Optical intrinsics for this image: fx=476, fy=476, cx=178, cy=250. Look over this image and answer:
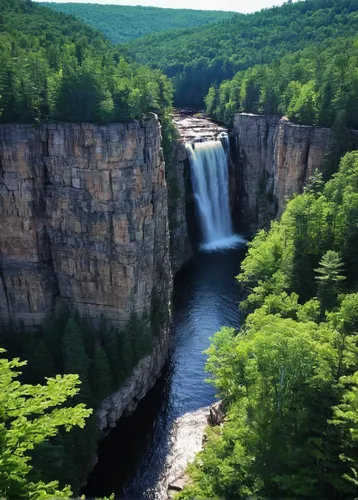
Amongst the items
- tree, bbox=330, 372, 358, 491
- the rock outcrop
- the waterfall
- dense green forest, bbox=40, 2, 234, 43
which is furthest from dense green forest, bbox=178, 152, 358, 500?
dense green forest, bbox=40, 2, 234, 43

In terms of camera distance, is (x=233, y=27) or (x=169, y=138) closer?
(x=169, y=138)

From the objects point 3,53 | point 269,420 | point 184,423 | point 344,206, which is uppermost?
point 3,53

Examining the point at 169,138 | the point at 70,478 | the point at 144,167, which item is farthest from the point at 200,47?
the point at 70,478

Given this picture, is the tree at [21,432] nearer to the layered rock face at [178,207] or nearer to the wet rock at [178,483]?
the wet rock at [178,483]

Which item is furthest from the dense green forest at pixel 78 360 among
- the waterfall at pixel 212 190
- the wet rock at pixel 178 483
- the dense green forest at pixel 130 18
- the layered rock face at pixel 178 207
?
the dense green forest at pixel 130 18

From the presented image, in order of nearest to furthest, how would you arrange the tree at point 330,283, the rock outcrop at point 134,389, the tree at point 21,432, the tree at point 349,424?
the tree at point 21,432
the tree at point 349,424
the tree at point 330,283
the rock outcrop at point 134,389

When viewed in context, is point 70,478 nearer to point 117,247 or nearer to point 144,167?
point 117,247

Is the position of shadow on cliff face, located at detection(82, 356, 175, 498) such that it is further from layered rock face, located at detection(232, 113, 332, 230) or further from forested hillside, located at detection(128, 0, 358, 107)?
forested hillside, located at detection(128, 0, 358, 107)
